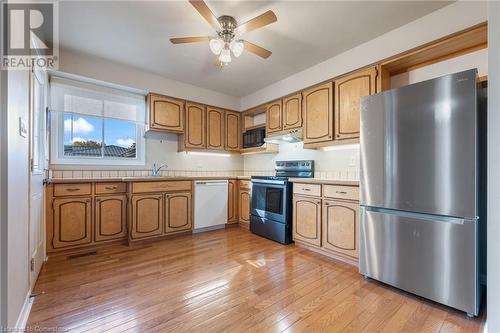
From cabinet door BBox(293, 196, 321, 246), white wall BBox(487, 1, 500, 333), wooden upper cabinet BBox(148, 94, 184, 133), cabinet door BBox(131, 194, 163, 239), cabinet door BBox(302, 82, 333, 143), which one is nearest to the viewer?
white wall BBox(487, 1, 500, 333)

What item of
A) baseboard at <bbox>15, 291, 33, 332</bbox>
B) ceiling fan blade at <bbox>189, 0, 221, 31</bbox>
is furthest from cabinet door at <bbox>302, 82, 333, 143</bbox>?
baseboard at <bbox>15, 291, 33, 332</bbox>

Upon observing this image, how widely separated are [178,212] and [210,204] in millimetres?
530

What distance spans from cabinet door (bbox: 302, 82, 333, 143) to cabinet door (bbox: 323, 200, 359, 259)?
0.89 metres

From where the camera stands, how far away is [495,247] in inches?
46.4

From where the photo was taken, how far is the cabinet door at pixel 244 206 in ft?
12.7

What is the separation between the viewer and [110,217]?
9.73 ft

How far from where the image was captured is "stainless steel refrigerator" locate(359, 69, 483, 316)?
5.21 feet

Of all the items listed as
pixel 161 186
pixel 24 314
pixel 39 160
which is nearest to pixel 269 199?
pixel 161 186

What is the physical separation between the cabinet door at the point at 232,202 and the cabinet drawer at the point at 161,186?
756mm

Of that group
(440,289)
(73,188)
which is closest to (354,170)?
(440,289)

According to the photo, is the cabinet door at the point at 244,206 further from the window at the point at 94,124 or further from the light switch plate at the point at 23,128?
the light switch plate at the point at 23,128

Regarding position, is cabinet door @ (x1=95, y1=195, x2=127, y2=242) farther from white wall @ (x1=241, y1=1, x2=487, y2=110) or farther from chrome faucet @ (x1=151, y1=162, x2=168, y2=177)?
white wall @ (x1=241, y1=1, x2=487, y2=110)

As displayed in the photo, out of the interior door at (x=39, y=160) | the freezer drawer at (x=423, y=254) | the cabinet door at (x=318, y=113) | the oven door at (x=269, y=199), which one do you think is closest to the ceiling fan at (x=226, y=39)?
the cabinet door at (x=318, y=113)

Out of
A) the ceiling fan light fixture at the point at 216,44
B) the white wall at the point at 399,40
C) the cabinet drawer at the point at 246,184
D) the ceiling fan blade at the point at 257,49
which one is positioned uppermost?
the white wall at the point at 399,40
